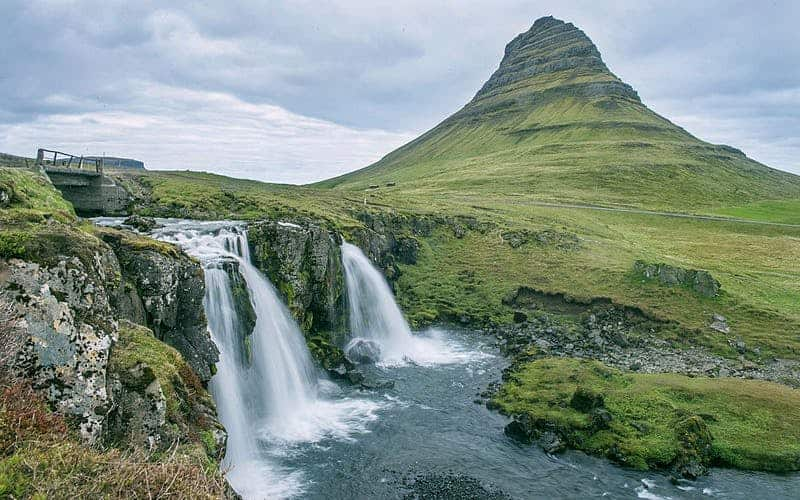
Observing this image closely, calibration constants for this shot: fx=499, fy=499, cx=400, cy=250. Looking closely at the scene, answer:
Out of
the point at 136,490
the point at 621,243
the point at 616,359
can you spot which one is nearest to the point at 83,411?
the point at 136,490

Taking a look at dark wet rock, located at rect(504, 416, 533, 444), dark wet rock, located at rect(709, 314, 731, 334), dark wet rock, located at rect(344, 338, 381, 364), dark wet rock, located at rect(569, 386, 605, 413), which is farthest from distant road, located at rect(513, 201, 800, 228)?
dark wet rock, located at rect(504, 416, 533, 444)

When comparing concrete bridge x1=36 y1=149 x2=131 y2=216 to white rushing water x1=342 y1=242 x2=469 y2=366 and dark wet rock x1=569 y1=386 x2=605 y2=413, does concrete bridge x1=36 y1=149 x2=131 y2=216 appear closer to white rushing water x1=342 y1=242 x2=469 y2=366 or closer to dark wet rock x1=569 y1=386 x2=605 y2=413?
white rushing water x1=342 y1=242 x2=469 y2=366

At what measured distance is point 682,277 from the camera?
53.5 meters

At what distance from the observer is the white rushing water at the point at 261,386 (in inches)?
966

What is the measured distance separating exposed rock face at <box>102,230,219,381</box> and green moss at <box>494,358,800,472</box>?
1883 centimetres

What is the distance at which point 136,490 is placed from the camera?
7.80 metres

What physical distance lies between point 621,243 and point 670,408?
162 feet

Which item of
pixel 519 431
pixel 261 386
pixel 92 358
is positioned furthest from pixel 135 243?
pixel 519 431

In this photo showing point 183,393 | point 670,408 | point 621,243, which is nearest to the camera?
point 183,393

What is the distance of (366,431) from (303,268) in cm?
1606

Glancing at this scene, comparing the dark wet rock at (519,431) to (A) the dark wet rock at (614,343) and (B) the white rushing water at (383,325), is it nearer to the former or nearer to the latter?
(A) the dark wet rock at (614,343)

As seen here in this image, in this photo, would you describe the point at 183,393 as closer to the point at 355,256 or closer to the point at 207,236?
the point at 207,236

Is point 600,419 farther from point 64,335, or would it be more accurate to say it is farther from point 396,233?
point 396,233

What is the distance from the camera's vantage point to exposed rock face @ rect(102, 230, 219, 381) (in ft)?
72.0
